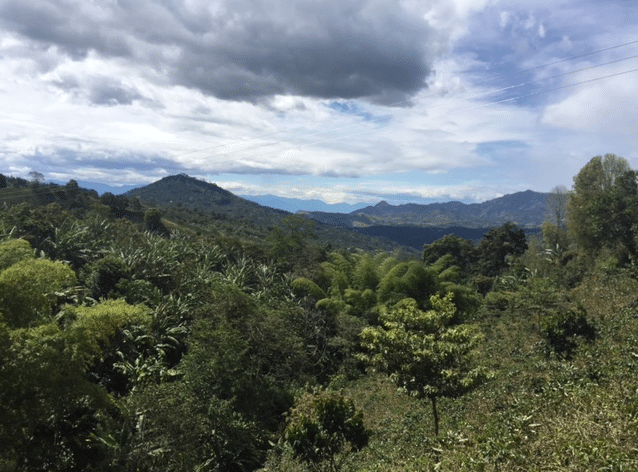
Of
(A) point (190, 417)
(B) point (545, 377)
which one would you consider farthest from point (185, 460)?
(B) point (545, 377)

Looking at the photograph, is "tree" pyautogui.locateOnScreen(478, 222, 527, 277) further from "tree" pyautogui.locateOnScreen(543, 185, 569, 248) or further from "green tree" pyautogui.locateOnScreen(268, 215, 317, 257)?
"green tree" pyautogui.locateOnScreen(268, 215, 317, 257)

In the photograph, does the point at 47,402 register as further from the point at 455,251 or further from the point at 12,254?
the point at 455,251

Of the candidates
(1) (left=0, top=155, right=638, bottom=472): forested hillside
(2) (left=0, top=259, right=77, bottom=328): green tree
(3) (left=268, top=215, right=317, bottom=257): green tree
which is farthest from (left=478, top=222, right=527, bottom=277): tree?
(2) (left=0, top=259, right=77, bottom=328): green tree

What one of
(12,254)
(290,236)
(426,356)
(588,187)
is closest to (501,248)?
(588,187)

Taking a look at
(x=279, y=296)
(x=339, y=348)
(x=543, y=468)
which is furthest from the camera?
(x=279, y=296)

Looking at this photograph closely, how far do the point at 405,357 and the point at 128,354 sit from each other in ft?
44.5

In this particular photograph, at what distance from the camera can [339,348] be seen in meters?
21.8

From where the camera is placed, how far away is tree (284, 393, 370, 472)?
9.59 m

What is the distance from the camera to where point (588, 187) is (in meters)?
35.5

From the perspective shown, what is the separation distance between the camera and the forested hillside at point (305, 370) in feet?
25.9

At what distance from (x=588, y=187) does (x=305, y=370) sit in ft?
96.4

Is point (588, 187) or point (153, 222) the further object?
point (153, 222)

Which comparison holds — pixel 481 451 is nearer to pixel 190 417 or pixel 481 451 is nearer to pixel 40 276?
pixel 190 417

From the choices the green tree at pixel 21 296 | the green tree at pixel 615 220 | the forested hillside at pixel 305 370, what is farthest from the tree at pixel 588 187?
the green tree at pixel 21 296
